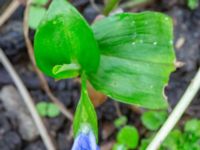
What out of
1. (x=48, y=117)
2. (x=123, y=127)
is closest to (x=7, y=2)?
(x=48, y=117)

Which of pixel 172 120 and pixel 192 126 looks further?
pixel 192 126

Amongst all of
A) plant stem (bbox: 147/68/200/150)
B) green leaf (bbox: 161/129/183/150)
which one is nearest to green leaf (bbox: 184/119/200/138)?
green leaf (bbox: 161/129/183/150)

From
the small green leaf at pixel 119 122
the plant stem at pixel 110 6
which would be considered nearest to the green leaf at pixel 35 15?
the plant stem at pixel 110 6

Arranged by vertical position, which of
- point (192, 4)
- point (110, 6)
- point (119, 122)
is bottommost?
point (119, 122)

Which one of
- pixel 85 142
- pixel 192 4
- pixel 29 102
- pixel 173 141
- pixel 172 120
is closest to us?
pixel 85 142

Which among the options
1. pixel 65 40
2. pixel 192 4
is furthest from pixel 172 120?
pixel 192 4

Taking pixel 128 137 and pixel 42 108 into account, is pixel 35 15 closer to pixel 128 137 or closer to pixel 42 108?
pixel 42 108

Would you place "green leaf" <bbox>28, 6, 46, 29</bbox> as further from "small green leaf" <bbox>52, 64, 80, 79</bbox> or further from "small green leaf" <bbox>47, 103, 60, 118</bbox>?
"small green leaf" <bbox>52, 64, 80, 79</bbox>
